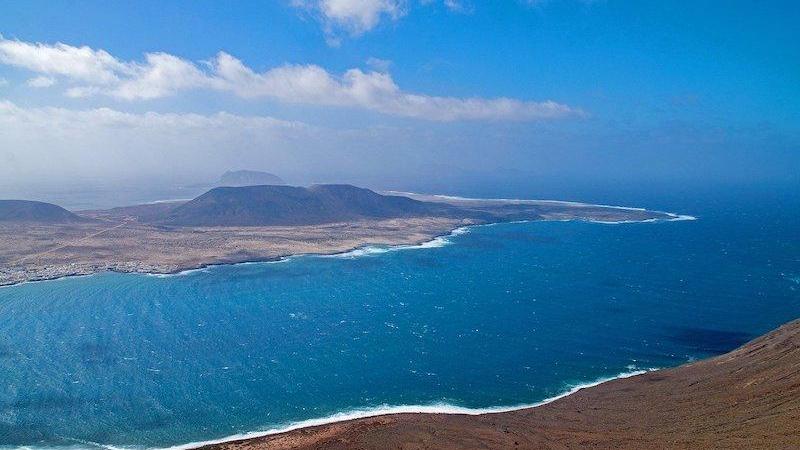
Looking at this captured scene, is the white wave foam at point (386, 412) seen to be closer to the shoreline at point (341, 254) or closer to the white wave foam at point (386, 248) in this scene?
the shoreline at point (341, 254)

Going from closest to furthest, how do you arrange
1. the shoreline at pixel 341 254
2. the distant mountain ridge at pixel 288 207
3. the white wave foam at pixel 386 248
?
the shoreline at pixel 341 254 → the white wave foam at pixel 386 248 → the distant mountain ridge at pixel 288 207

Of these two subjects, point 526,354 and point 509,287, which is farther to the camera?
point 509,287

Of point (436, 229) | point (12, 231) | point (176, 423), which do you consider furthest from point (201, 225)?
point (176, 423)

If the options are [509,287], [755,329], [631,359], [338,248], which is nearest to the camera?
[631,359]

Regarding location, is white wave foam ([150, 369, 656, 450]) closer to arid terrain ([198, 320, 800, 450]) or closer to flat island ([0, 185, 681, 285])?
arid terrain ([198, 320, 800, 450])

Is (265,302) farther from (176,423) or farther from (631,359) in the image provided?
(631,359)

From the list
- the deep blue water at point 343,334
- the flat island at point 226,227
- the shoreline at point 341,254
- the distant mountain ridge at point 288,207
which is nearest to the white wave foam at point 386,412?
the deep blue water at point 343,334
